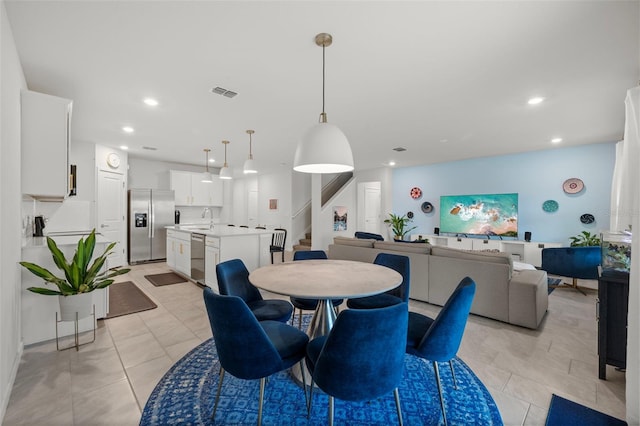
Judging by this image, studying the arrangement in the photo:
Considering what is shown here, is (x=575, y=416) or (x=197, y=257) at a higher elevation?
(x=197, y=257)

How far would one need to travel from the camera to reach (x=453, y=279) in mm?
3381

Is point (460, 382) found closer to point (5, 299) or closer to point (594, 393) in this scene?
point (594, 393)

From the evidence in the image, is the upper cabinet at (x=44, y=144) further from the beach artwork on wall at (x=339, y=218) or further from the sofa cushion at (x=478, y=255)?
the beach artwork on wall at (x=339, y=218)

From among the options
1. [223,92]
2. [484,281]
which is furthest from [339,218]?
[223,92]

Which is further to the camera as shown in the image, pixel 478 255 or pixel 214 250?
pixel 214 250

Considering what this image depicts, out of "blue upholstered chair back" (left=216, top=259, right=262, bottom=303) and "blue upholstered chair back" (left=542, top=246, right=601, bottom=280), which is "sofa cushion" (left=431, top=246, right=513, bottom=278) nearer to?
"blue upholstered chair back" (left=542, top=246, right=601, bottom=280)

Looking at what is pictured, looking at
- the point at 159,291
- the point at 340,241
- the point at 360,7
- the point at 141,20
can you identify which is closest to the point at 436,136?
the point at 340,241

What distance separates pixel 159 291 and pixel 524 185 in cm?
727

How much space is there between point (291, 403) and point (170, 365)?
43.7 inches

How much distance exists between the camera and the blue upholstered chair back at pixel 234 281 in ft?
7.06

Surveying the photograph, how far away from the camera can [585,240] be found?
504 cm

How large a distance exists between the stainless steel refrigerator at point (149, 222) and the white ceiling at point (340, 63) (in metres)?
2.36

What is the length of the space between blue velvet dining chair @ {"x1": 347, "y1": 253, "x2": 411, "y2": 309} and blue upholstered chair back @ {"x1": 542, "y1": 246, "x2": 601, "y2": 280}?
10.9 ft

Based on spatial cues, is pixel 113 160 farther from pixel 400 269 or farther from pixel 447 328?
pixel 447 328
